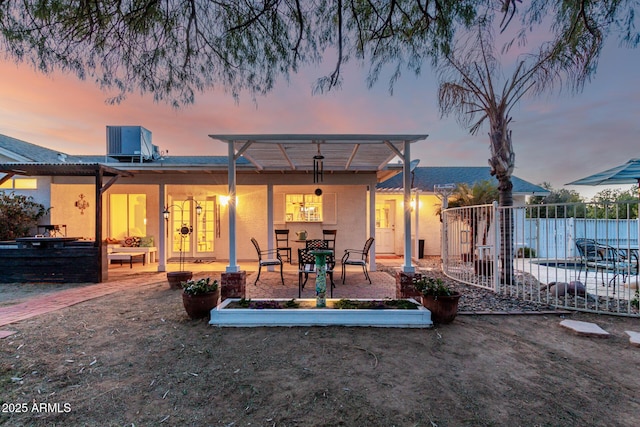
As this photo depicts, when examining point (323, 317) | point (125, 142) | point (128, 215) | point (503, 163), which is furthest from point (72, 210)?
point (503, 163)

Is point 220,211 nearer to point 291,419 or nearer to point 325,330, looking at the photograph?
point 325,330

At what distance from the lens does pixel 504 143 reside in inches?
236

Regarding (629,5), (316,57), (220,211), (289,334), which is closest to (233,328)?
(289,334)

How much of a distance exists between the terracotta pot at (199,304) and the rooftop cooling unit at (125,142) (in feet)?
25.4

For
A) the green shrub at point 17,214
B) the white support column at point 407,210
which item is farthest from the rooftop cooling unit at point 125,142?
the white support column at point 407,210

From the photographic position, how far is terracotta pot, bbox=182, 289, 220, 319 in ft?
13.0

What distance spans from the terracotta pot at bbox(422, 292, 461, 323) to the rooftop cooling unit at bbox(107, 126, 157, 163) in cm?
985

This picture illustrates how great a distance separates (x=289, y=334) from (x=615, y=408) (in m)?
2.82

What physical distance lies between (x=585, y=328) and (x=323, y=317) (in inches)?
124

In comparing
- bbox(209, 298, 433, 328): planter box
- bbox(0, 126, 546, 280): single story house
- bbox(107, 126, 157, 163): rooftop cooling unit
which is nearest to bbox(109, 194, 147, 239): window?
bbox(0, 126, 546, 280): single story house

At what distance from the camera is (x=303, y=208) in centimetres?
912

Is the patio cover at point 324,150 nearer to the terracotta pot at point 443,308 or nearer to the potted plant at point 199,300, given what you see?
the potted plant at point 199,300

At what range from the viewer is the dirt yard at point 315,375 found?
2.12 m

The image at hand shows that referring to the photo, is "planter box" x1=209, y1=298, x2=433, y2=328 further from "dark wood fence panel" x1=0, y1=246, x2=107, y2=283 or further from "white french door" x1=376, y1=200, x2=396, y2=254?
"white french door" x1=376, y1=200, x2=396, y2=254
